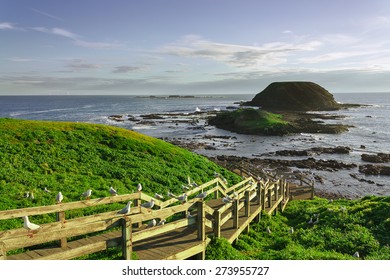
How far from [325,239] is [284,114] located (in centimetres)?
11578

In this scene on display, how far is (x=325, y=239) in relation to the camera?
13.0 metres

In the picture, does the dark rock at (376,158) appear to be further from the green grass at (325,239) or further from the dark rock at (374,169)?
the green grass at (325,239)

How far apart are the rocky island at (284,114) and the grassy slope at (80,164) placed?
55.3 m

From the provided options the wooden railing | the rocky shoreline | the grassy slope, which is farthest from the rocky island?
the wooden railing

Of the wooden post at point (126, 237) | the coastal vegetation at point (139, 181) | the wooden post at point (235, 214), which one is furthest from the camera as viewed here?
the wooden post at point (235, 214)

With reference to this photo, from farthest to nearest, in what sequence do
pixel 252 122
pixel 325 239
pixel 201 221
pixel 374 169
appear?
pixel 252 122 → pixel 374 169 → pixel 325 239 → pixel 201 221

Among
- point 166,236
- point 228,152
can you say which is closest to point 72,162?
point 166,236

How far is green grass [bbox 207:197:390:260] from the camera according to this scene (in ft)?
33.4

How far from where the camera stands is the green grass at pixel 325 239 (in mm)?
10195

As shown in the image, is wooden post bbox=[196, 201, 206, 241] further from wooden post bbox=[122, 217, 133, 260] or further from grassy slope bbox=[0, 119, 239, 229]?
grassy slope bbox=[0, 119, 239, 229]

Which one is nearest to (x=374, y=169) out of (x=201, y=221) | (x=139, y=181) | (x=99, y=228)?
(x=139, y=181)

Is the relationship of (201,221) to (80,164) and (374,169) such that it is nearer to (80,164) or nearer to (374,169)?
(80,164)

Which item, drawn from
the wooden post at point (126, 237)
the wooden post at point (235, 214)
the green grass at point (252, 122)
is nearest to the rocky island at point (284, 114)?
the green grass at point (252, 122)

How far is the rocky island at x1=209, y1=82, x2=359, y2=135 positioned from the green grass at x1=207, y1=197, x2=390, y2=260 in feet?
215
